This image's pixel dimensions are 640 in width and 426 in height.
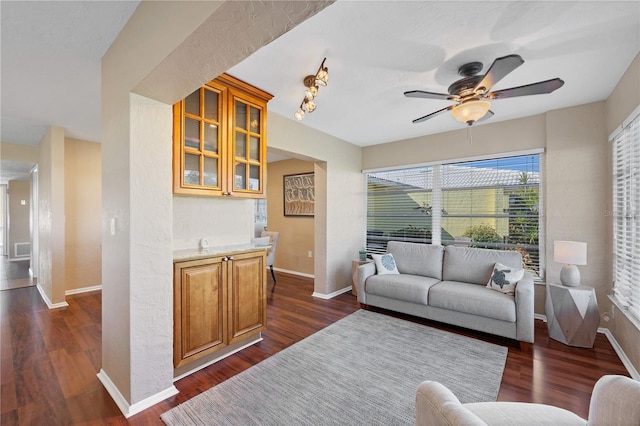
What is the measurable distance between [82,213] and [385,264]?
504 centimetres

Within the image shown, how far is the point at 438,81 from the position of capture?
257cm

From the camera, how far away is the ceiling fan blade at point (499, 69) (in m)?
1.68

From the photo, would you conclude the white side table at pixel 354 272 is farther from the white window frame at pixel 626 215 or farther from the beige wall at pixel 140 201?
the beige wall at pixel 140 201

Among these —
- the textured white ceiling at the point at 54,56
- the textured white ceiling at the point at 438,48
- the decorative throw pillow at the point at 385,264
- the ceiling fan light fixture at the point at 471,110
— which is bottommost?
the decorative throw pillow at the point at 385,264

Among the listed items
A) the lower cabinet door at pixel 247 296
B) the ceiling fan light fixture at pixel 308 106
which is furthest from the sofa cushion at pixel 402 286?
the ceiling fan light fixture at pixel 308 106

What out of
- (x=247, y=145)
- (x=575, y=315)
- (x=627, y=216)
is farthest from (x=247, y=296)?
(x=627, y=216)

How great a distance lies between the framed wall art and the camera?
5.56 meters

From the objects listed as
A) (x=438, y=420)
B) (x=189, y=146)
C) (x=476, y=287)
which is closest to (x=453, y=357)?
(x=476, y=287)

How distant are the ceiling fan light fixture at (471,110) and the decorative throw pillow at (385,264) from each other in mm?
2095

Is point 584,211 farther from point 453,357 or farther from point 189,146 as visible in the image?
point 189,146

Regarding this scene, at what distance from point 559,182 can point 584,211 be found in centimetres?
41

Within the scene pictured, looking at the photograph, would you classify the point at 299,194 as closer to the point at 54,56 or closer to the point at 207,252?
the point at 207,252

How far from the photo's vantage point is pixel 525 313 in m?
2.60

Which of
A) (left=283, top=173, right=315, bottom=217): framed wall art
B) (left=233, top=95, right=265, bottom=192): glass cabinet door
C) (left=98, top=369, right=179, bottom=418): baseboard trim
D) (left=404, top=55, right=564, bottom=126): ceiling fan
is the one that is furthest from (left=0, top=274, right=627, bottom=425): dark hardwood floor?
(left=283, top=173, right=315, bottom=217): framed wall art
